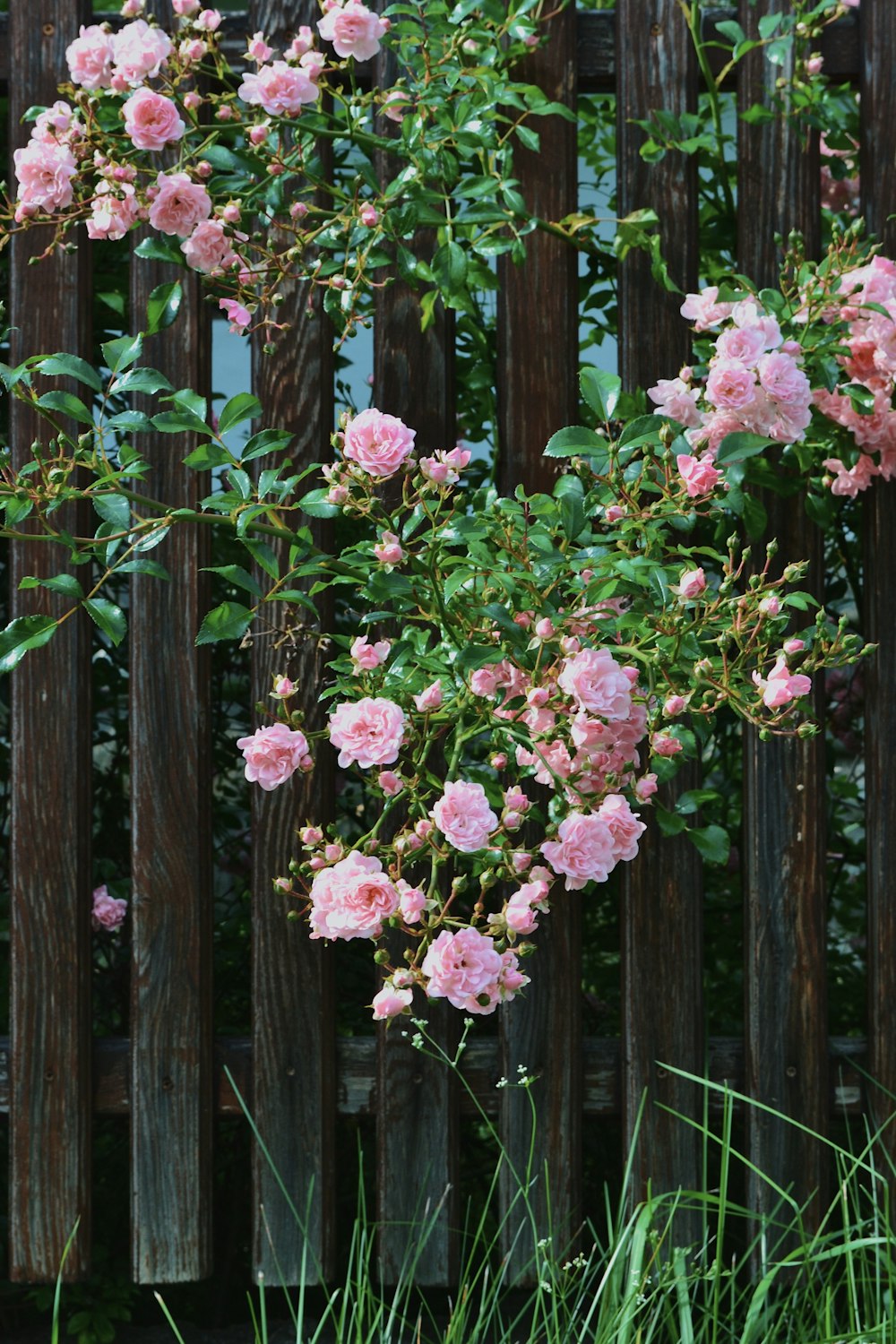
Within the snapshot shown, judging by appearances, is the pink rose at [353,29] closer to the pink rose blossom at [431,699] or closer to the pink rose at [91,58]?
the pink rose at [91,58]

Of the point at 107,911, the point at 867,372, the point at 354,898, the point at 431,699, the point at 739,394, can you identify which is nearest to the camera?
the point at 354,898

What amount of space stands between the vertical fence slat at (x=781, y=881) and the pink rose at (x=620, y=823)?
447 millimetres

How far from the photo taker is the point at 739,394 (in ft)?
5.27

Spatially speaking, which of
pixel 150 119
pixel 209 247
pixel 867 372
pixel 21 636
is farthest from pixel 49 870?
pixel 867 372

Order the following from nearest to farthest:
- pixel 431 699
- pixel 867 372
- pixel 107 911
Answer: pixel 431 699, pixel 867 372, pixel 107 911

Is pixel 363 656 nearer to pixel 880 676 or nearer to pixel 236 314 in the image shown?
pixel 236 314

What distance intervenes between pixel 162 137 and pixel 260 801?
2.79 ft

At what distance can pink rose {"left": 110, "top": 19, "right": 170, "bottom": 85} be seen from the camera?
1593 millimetres

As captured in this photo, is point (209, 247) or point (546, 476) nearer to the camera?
point (209, 247)

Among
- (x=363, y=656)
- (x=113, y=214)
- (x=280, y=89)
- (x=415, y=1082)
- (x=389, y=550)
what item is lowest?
(x=415, y=1082)

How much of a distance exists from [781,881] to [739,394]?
2.23 ft

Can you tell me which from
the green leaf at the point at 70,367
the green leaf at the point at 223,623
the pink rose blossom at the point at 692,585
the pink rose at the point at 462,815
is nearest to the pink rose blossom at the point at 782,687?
the pink rose blossom at the point at 692,585

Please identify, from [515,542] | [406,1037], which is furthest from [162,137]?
[406,1037]

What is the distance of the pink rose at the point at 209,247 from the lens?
65.1 inches
